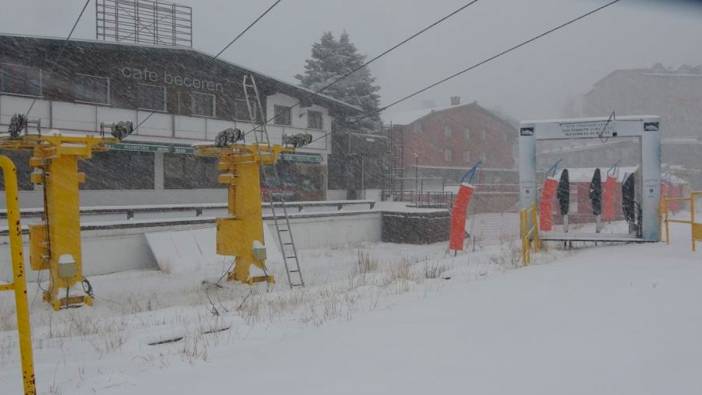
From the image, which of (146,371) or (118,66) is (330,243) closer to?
(118,66)

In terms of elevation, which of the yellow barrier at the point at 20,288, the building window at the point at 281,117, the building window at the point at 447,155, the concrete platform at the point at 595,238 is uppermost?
the building window at the point at 281,117

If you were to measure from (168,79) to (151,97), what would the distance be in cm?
108

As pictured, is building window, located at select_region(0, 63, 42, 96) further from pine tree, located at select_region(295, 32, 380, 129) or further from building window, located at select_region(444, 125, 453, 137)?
building window, located at select_region(444, 125, 453, 137)

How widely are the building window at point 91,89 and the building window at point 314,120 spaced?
9.92 m

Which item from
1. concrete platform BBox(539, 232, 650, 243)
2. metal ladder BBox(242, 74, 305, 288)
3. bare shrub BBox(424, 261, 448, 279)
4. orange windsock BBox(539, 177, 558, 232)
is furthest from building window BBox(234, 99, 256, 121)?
bare shrub BBox(424, 261, 448, 279)

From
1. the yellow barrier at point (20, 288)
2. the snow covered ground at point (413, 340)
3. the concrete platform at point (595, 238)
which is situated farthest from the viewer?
the concrete platform at point (595, 238)

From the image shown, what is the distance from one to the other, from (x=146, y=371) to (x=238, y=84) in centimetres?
2278

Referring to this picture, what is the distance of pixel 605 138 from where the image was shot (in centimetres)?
1332

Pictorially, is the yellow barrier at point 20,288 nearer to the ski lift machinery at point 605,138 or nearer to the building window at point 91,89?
the ski lift machinery at point 605,138

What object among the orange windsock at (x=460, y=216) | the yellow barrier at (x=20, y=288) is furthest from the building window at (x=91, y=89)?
the yellow barrier at (x=20, y=288)

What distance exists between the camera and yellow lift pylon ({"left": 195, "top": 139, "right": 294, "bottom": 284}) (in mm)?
11570

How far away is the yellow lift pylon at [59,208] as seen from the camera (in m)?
9.55

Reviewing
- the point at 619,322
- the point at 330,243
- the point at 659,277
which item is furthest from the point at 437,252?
the point at 619,322

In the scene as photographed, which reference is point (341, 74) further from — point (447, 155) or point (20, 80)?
point (20, 80)
